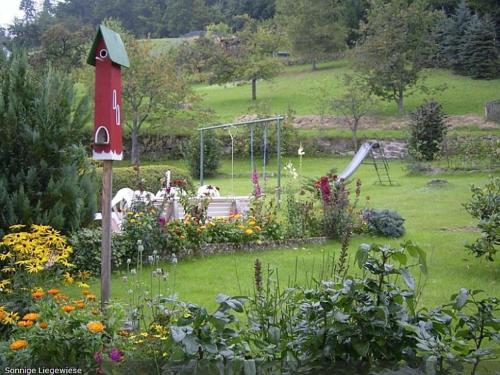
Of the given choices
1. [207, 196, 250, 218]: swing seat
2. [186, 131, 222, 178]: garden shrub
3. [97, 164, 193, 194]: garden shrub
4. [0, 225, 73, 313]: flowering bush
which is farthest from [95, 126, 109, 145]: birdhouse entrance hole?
[186, 131, 222, 178]: garden shrub

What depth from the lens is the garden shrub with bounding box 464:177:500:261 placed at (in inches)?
233

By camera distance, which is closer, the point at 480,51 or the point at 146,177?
the point at 146,177

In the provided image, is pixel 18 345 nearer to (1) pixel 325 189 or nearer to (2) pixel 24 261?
(2) pixel 24 261

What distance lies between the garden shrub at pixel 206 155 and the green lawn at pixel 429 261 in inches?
298

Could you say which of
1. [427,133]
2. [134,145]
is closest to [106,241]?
[427,133]

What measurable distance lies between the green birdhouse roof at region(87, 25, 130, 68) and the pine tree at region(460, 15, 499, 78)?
36054 millimetres

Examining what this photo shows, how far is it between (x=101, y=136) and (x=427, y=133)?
56.4ft

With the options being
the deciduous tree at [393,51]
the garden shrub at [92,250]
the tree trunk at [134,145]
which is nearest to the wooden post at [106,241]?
the garden shrub at [92,250]

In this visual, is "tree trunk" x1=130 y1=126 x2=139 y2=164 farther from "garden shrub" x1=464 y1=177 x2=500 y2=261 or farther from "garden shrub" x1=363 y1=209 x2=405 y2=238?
"garden shrub" x1=464 y1=177 x2=500 y2=261

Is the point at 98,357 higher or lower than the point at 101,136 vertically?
lower

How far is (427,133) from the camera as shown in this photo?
65.2 feet

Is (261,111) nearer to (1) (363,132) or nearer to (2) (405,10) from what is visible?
(1) (363,132)

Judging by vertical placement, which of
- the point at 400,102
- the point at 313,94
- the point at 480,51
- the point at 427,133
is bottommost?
the point at 427,133

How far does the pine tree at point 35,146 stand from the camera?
496cm
